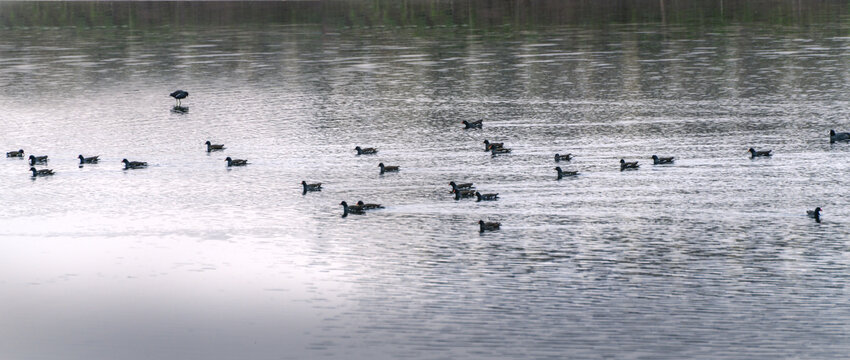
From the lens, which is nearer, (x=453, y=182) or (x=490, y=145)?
(x=453, y=182)

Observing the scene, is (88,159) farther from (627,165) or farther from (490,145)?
(627,165)

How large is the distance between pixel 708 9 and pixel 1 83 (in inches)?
4169

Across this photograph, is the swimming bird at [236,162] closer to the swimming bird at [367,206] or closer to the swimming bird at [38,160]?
the swimming bird at [38,160]

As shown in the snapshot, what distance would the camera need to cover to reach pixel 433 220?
55219mm

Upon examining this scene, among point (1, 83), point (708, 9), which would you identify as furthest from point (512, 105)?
point (708, 9)

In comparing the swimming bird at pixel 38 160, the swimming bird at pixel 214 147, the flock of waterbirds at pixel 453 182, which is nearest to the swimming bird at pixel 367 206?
the flock of waterbirds at pixel 453 182

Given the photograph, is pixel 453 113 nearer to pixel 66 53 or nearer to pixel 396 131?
pixel 396 131

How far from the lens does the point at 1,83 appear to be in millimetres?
112125

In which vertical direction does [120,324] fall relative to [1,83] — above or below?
below

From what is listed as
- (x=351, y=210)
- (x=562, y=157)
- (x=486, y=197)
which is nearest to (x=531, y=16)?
(x=562, y=157)

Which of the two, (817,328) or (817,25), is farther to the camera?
(817,25)

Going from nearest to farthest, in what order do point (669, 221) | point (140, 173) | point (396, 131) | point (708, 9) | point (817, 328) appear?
point (817, 328) → point (669, 221) → point (140, 173) → point (396, 131) → point (708, 9)

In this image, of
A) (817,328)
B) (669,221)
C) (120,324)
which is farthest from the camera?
(669,221)

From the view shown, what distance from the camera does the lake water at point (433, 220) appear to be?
41.0 metres
